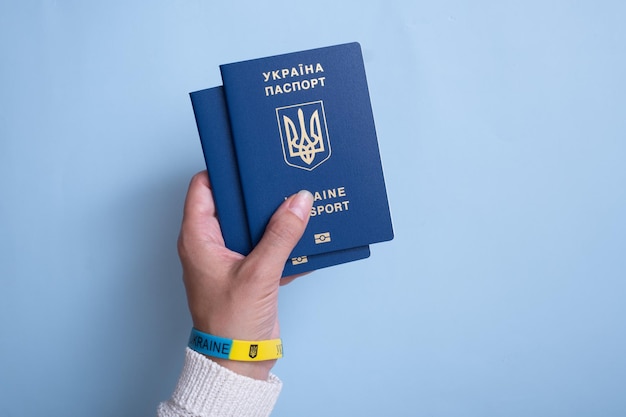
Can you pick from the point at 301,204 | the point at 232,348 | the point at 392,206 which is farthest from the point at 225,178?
the point at 392,206

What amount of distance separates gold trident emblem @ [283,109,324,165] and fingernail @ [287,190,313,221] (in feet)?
0.21

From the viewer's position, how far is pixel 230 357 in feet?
3.75

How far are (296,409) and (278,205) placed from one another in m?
0.71

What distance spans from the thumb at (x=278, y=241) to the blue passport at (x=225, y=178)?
3.3 inches

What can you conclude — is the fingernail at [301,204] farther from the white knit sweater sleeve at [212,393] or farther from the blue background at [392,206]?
the blue background at [392,206]

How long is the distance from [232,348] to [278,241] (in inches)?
9.0

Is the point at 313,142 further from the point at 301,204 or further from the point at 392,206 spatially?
the point at 392,206

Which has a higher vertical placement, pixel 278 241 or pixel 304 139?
pixel 304 139

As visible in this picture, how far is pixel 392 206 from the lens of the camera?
158cm

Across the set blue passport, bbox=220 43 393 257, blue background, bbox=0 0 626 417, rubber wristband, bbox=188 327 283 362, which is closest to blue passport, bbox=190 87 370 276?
blue passport, bbox=220 43 393 257

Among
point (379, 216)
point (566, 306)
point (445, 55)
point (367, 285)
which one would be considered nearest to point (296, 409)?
point (367, 285)

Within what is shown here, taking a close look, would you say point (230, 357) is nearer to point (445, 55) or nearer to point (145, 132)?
point (145, 132)

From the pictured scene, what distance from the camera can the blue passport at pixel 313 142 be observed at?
1.17m

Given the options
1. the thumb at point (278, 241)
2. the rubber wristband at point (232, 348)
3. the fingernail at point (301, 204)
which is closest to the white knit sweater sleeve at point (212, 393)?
the rubber wristband at point (232, 348)
